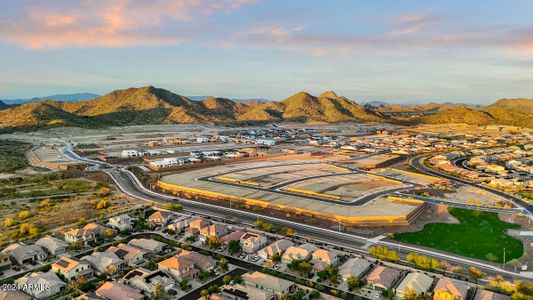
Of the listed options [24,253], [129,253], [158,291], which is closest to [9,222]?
[24,253]

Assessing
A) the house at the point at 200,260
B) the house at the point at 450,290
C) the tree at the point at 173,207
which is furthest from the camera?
the tree at the point at 173,207

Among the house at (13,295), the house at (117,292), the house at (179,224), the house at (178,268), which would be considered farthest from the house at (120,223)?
the house at (13,295)

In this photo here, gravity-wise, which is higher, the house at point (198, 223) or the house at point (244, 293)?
the house at point (198, 223)

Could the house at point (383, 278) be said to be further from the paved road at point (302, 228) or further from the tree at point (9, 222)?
the tree at point (9, 222)

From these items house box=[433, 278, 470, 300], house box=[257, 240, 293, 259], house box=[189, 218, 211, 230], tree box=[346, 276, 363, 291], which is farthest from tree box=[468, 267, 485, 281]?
house box=[189, 218, 211, 230]

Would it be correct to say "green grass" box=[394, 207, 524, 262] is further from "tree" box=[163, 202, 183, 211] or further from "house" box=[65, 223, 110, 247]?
"house" box=[65, 223, 110, 247]

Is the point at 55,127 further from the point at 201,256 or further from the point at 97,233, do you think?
the point at 201,256

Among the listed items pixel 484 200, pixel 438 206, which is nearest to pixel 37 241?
pixel 438 206
